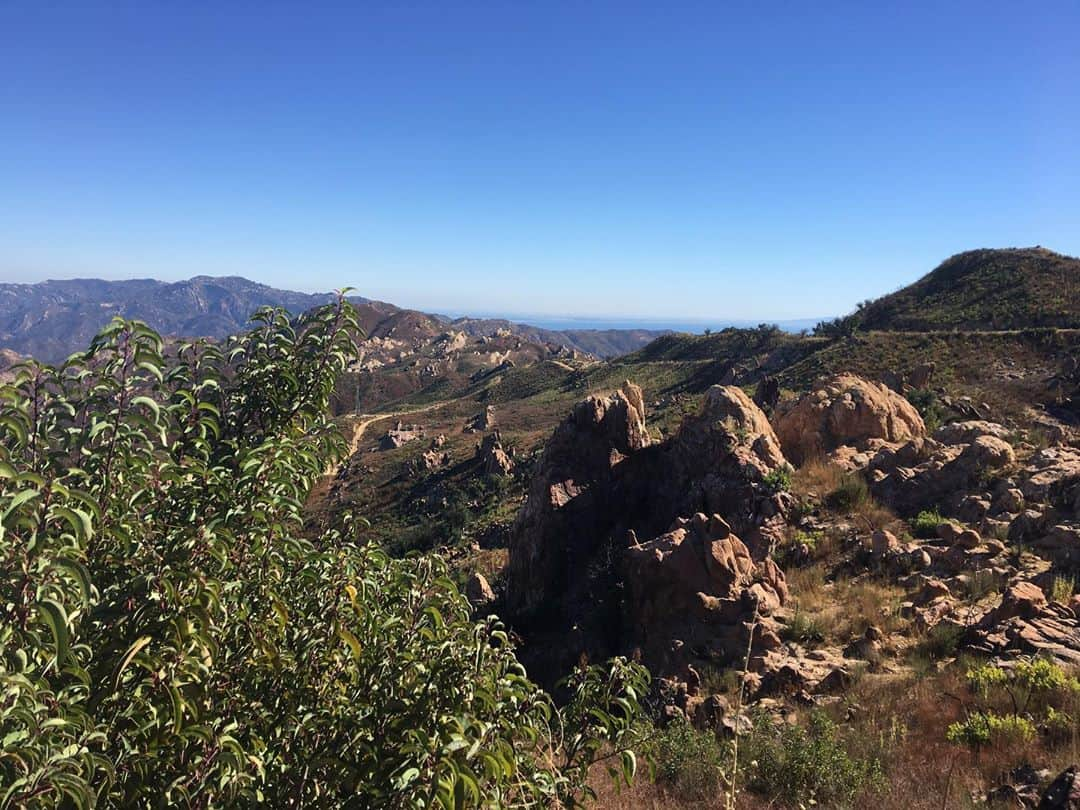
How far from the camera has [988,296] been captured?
49.2m

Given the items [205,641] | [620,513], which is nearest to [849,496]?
[620,513]

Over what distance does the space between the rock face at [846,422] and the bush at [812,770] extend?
963 cm

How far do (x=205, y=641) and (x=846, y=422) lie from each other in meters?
16.2

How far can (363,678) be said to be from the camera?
117 inches

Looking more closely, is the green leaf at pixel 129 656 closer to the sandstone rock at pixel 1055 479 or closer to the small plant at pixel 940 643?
the small plant at pixel 940 643

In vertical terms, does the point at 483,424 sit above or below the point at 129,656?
below

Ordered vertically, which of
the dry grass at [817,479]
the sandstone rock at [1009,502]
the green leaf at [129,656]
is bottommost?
the dry grass at [817,479]

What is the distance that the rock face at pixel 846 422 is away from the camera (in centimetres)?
1536

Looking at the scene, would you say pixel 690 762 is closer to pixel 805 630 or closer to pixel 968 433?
pixel 805 630

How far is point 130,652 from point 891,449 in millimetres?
15668

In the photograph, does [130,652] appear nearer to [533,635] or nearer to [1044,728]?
[1044,728]

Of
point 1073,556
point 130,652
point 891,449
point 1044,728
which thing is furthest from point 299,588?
point 891,449

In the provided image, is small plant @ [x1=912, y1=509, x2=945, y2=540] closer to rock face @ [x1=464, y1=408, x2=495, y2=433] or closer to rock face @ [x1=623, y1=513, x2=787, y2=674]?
rock face @ [x1=623, y1=513, x2=787, y2=674]

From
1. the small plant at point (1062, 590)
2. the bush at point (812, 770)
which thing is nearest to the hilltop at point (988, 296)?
the small plant at point (1062, 590)
